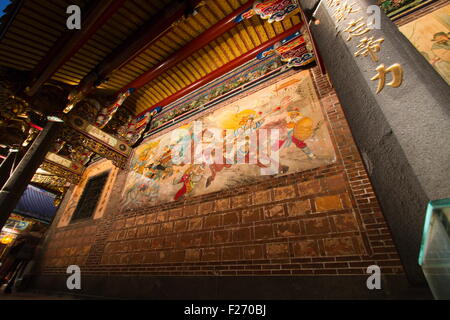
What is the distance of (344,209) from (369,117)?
1.45m

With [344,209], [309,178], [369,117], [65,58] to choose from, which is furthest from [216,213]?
[65,58]

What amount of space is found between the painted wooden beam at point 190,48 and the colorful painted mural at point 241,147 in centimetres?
168

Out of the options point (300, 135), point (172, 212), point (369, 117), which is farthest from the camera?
point (172, 212)

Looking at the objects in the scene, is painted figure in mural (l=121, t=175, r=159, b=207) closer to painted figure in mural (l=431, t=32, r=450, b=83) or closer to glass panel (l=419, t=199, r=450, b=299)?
glass panel (l=419, t=199, r=450, b=299)

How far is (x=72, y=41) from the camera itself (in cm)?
402

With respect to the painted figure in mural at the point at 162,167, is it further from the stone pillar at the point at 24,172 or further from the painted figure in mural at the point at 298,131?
the painted figure in mural at the point at 298,131

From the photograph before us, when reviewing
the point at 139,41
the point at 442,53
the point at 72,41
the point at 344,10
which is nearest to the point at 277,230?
the point at 344,10

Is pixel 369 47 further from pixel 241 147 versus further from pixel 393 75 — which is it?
pixel 241 147

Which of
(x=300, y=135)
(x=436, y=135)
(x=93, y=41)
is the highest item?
(x=93, y=41)

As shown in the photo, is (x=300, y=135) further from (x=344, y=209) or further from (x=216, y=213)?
(x=216, y=213)

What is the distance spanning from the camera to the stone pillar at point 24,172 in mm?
3502

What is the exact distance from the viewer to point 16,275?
595cm

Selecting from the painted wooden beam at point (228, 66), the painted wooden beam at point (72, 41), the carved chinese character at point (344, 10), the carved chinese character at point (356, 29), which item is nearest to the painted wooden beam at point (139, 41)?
the painted wooden beam at point (72, 41)

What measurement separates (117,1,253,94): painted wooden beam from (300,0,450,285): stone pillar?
10.8 feet
